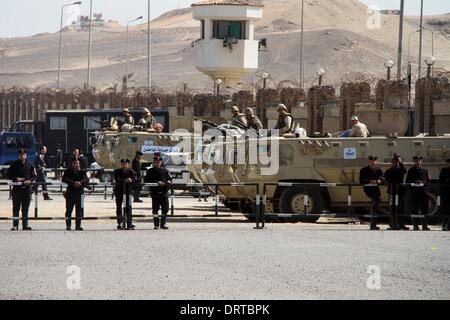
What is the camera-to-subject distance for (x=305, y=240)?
24.2 meters

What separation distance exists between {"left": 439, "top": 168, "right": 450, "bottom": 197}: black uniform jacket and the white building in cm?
4094

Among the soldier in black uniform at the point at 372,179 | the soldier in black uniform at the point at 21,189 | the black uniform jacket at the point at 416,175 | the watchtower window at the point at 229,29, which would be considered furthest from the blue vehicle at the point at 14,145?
the black uniform jacket at the point at 416,175

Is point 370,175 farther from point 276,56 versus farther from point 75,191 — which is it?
point 276,56

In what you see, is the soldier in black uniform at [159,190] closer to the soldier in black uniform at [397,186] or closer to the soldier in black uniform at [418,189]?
the soldier in black uniform at [397,186]

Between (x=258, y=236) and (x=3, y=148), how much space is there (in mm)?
28290

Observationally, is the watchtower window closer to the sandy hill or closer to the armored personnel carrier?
the armored personnel carrier

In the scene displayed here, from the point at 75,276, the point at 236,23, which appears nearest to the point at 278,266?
the point at 75,276

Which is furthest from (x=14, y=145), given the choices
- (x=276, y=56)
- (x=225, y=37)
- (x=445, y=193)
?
(x=276, y=56)

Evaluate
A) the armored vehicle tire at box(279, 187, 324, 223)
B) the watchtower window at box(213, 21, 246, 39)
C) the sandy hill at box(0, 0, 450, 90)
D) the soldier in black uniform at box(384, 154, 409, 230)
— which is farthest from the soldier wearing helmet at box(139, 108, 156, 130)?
the sandy hill at box(0, 0, 450, 90)

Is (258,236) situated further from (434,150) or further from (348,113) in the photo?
(348,113)

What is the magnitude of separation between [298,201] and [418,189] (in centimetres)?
283

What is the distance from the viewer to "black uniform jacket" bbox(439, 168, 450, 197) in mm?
27828

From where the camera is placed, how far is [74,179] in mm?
27109
